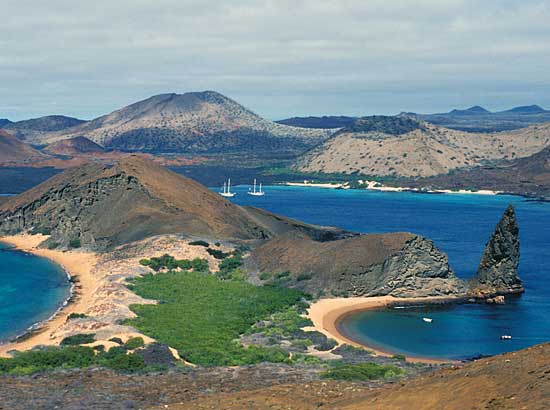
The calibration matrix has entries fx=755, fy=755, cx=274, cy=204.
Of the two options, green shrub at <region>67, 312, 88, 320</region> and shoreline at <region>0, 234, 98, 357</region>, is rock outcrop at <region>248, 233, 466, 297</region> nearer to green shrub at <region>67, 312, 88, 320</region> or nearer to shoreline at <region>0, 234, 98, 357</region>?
shoreline at <region>0, 234, 98, 357</region>

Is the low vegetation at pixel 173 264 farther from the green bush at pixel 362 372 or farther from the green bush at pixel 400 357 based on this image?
the green bush at pixel 362 372

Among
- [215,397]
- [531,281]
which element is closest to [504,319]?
[531,281]

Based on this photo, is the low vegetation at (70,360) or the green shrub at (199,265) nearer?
the low vegetation at (70,360)

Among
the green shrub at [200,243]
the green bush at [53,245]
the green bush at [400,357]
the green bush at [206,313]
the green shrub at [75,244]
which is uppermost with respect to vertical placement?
the green shrub at [200,243]

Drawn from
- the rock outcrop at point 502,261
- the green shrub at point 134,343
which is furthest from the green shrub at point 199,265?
the green shrub at point 134,343

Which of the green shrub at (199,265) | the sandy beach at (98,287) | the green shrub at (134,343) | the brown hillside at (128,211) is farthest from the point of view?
the brown hillside at (128,211)

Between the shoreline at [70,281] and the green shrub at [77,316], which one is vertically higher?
the green shrub at [77,316]
